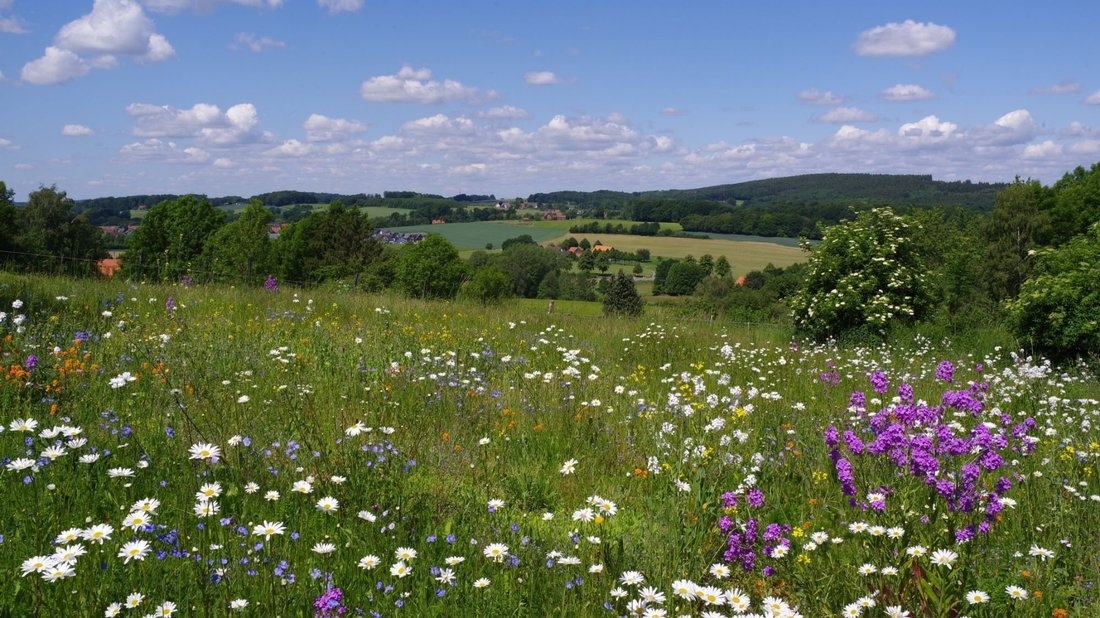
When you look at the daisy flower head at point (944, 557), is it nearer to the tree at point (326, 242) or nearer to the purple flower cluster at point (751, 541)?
the purple flower cluster at point (751, 541)

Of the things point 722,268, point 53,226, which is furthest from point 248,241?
point 722,268

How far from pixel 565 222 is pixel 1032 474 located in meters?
110

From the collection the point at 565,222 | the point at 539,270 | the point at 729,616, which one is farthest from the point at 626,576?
the point at 565,222

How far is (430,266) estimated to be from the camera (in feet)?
203

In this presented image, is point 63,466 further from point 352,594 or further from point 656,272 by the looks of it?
point 656,272

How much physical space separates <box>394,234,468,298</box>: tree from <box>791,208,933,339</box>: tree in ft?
150

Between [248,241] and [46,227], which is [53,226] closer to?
[46,227]

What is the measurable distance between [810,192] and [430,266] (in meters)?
120

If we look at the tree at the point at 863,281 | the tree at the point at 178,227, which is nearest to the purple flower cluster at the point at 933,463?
the tree at the point at 863,281

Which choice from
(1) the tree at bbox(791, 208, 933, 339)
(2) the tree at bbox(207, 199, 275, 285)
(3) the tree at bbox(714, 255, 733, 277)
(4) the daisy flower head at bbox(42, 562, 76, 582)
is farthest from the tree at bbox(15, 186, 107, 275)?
(3) the tree at bbox(714, 255, 733, 277)

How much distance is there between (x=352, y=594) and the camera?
295 centimetres

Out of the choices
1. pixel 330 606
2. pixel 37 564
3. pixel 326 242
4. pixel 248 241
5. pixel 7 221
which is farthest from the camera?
pixel 326 242

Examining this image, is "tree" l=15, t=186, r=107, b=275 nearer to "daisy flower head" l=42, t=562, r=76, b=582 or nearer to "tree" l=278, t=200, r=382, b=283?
"tree" l=278, t=200, r=382, b=283

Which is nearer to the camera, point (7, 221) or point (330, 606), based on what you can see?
point (330, 606)
